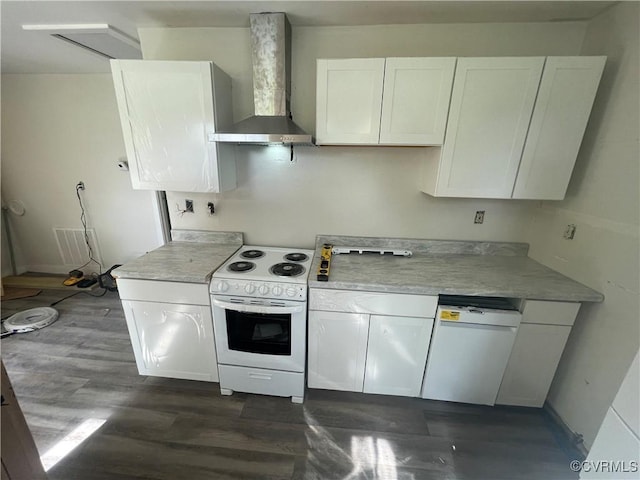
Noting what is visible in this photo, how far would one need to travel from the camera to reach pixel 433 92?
1.56 m

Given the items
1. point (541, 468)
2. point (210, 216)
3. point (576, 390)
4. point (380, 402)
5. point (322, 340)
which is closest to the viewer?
point (541, 468)

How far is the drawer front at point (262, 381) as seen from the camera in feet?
5.83

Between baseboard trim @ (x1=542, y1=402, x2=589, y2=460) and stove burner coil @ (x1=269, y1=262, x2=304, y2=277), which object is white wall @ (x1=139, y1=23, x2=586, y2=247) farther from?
baseboard trim @ (x1=542, y1=402, x2=589, y2=460)

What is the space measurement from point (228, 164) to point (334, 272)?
1168 mm

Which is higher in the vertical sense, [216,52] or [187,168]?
[216,52]

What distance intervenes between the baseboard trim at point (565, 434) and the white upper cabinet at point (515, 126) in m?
1.47

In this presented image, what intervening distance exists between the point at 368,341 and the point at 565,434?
54.4 inches

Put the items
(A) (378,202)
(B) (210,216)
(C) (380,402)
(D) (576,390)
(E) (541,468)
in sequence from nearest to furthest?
(E) (541,468), (D) (576,390), (C) (380,402), (A) (378,202), (B) (210,216)

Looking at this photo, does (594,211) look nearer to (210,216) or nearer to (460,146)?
(460,146)

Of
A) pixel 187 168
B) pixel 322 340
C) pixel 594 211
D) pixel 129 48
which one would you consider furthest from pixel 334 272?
pixel 129 48

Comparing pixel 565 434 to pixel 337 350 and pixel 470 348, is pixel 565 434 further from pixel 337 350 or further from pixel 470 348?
pixel 337 350

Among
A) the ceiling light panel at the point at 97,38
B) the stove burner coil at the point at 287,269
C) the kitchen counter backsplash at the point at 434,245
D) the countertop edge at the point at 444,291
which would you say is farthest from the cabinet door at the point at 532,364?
the ceiling light panel at the point at 97,38

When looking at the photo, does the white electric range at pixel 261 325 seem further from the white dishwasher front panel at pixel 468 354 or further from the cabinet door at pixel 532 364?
the cabinet door at pixel 532 364

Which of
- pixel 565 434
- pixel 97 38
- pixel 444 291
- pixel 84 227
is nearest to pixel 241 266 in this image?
pixel 444 291
